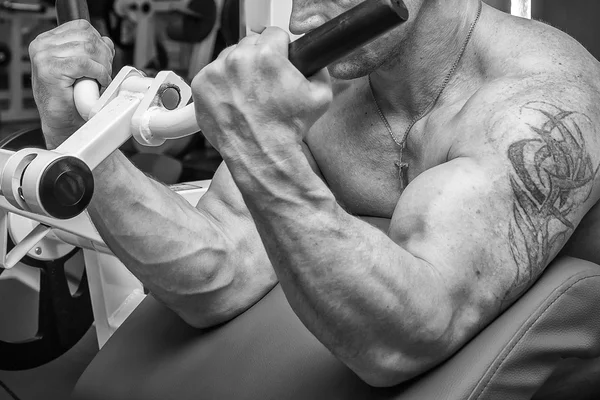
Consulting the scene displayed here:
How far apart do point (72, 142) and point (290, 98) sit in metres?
0.27

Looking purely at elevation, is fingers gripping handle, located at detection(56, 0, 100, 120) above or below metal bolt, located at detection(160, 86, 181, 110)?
below

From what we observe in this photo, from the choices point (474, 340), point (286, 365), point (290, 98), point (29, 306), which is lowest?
point (29, 306)

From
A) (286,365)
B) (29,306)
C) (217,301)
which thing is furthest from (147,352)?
(29,306)

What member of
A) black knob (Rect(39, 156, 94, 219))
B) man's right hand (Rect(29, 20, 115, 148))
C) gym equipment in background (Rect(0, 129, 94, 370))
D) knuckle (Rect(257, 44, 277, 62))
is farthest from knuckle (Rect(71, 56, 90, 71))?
gym equipment in background (Rect(0, 129, 94, 370))

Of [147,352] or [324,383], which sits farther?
[147,352]

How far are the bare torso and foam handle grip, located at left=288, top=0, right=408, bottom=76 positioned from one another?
1.05 ft

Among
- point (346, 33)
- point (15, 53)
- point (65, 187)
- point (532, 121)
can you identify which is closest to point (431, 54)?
point (532, 121)

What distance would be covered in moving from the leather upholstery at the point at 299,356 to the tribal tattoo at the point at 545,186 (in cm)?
4

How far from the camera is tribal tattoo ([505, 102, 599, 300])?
3.26 ft

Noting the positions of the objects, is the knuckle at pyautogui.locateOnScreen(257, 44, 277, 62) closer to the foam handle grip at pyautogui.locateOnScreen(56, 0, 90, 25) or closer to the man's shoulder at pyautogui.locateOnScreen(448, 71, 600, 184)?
the man's shoulder at pyautogui.locateOnScreen(448, 71, 600, 184)

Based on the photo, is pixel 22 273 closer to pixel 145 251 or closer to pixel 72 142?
pixel 145 251

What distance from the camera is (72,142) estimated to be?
915 millimetres

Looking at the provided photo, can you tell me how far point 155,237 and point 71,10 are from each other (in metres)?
0.36

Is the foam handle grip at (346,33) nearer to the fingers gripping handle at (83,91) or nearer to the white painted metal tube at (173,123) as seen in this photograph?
the white painted metal tube at (173,123)
